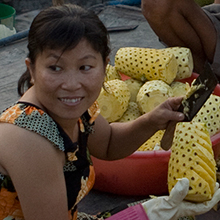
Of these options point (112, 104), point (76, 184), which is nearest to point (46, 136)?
point (76, 184)

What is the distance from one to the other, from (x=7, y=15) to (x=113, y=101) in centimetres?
303

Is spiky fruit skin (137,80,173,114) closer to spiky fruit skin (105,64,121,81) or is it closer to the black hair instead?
spiky fruit skin (105,64,121,81)

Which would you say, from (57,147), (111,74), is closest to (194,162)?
(57,147)

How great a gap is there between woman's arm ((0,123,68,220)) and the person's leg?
180cm

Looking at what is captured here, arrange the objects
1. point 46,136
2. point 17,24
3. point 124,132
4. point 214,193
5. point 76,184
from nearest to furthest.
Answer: point 46,136, point 76,184, point 214,193, point 124,132, point 17,24

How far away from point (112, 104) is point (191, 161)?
651mm

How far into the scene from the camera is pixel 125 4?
16.5 ft

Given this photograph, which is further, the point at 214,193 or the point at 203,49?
the point at 203,49

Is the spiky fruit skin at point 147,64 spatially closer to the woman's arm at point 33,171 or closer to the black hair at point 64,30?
the black hair at point 64,30

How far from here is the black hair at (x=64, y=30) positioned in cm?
112

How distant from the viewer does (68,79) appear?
1148 millimetres

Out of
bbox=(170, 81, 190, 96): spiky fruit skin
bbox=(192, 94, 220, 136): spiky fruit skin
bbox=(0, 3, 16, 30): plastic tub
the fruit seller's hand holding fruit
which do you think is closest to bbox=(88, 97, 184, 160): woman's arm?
the fruit seller's hand holding fruit

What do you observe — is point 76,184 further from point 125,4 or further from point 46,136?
point 125,4

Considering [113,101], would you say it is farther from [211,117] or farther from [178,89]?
[211,117]
